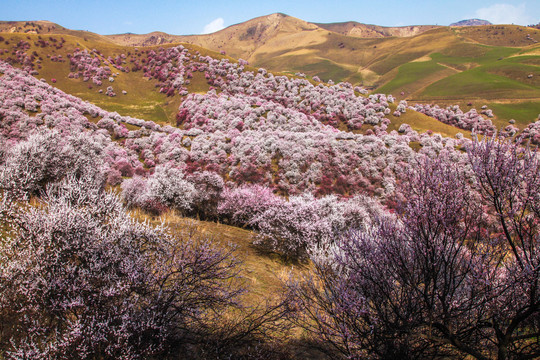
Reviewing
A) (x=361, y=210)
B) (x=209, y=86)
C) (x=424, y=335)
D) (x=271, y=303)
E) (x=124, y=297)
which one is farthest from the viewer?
(x=209, y=86)

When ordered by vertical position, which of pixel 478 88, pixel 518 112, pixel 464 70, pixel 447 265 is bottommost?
pixel 447 265

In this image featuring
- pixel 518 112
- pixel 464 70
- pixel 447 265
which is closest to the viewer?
pixel 447 265

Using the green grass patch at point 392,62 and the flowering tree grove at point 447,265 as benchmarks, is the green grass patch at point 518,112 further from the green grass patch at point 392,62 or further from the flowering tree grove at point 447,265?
the flowering tree grove at point 447,265

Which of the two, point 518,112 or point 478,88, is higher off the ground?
point 478,88

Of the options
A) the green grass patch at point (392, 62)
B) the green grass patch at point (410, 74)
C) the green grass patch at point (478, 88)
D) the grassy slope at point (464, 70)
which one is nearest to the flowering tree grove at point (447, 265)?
the grassy slope at point (464, 70)

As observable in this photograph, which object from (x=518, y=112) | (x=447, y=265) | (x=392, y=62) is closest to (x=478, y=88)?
(x=518, y=112)

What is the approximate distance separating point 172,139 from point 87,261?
164 ft

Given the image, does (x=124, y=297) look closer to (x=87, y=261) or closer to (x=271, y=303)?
(x=87, y=261)

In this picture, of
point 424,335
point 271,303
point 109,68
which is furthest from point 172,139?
point 109,68

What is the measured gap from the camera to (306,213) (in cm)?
1479

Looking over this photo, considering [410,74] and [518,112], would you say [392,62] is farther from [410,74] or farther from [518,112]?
[518,112]

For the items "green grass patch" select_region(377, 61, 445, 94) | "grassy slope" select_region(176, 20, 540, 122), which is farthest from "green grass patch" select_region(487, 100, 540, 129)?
"green grass patch" select_region(377, 61, 445, 94)

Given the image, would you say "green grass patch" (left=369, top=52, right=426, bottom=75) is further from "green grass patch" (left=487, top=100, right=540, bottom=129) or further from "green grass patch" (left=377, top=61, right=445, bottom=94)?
"green grass patch" (left=487, top=100, right=540, bottom=129)

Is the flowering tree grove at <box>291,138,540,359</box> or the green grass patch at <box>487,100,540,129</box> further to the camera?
the green grass patch at <box>487,100,540,129</box>
